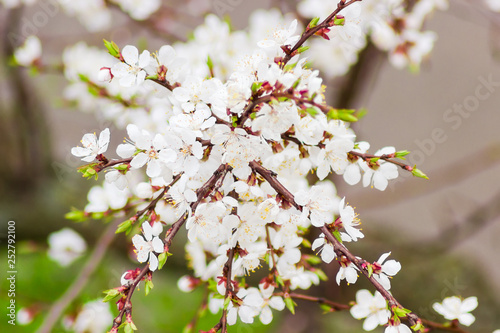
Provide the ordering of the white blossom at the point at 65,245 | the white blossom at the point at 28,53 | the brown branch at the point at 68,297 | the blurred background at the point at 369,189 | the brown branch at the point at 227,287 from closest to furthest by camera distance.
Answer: the brown branch at the point at 227,287 → the brown branch at the point at 68,297 → the white blossom at the point at 28,53 → the white blossom at the point at 65,245 → the blurred background at the point at 369,189

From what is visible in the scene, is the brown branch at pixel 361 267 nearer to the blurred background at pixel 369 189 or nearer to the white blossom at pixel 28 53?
the blurred background at pixel 369 189

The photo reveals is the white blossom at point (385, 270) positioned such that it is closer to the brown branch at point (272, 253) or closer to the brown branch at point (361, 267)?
the brown branch at point (361, 267)

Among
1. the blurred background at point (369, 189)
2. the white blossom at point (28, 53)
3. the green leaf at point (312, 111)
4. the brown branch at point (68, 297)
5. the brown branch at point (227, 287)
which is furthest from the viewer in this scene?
the blurred background at point (369, 189)

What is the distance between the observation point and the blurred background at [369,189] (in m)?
1.82

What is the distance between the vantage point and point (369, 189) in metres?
2.61

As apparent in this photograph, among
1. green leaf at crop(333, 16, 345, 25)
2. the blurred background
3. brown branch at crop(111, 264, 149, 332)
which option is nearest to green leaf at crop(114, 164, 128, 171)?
brown branch at crop(111, 264, 149, 332)

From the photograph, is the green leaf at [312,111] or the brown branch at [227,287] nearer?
the green leaf at [312,111]

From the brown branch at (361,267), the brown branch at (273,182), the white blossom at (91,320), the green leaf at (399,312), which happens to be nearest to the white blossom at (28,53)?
the white blossom at (91,320)

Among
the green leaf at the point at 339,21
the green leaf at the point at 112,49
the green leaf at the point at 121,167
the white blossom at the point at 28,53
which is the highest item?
the green leaf at the point at 339,21

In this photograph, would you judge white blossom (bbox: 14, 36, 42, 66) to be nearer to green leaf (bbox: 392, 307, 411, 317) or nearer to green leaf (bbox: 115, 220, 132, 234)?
green leaf (bbox: 115, 220, 132, 234)

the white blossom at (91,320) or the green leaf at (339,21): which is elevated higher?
the green leaf at (339,21)

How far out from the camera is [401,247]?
2.23m

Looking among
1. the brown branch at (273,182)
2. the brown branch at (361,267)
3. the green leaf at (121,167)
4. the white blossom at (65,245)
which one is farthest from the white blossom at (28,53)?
the brown branch at (361,267)

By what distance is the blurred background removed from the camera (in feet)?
5.97
